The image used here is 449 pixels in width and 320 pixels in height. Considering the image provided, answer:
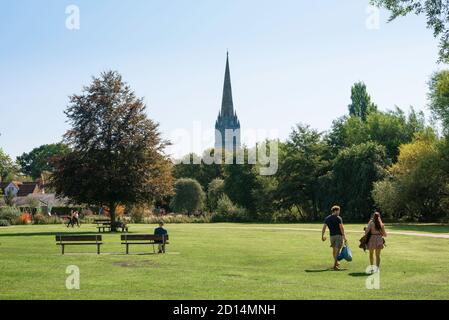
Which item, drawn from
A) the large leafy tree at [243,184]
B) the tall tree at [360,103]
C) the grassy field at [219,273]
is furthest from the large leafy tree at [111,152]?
the tall tree at [360,103]

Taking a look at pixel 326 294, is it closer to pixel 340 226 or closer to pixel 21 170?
pixel 340 226

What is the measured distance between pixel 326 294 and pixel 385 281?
307 cm

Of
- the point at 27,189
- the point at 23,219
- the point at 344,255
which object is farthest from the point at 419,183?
the point at 27,189

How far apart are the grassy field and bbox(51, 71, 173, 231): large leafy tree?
1683 centimetres

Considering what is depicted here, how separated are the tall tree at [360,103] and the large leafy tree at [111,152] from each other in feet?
209

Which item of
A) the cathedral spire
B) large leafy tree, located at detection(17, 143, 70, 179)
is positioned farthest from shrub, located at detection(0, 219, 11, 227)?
the cathedral spire

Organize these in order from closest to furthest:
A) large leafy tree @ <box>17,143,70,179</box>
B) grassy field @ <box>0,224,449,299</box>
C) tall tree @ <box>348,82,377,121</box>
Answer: grassy field @ <box>0,224,449,299</box>
tall tree @ <box>348,82,377,121</box>
large leafy tree @ <box>17,143,70,179</box>

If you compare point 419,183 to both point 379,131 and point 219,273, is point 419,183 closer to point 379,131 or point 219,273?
point 379,131

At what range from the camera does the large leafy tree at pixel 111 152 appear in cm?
4419

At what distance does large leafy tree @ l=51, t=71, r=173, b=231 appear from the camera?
44188 millimetres

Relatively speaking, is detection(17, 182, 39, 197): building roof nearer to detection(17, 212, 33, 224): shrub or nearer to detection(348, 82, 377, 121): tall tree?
detection(17, 212, 33, 224): shrub

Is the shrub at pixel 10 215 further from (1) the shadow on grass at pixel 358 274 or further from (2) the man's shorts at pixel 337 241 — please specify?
(1) the shadow on grass at pixel 358 274

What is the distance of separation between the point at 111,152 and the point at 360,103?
6759 cm
